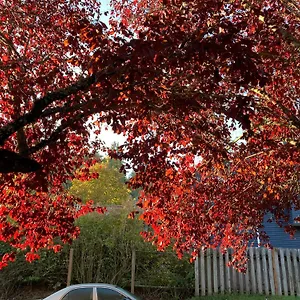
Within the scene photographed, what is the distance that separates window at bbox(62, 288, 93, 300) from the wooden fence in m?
4.72

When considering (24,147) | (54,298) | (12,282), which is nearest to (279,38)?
(24,147)

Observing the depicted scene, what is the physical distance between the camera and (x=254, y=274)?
37.1ft

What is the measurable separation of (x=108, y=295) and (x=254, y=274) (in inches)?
230

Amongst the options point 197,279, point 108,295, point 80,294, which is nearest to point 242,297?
point 197,279

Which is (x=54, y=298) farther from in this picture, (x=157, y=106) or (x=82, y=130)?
(x=157, y=106)

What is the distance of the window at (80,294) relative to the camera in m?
7.22

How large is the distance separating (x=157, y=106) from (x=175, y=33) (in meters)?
1.19

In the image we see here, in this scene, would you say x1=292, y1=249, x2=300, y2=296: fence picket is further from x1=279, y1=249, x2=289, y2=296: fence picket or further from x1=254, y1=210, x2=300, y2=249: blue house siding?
x1=254, y1=210, x2=300, y2=249: blue house siding

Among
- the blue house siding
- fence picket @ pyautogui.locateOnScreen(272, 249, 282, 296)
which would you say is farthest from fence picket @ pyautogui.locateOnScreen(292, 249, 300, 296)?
the blue house siding

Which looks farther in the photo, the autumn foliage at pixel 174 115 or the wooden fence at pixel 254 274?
the wooden fence at pixel 254 274

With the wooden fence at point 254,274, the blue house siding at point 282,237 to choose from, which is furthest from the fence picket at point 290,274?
the blue house siding at point 282,237

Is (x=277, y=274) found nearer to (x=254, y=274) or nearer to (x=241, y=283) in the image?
(x=254, y=274)

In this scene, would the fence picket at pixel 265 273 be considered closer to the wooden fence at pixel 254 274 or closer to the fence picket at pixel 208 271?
the wooden fence at pixel 254 274

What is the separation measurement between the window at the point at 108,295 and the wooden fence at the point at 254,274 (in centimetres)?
450
